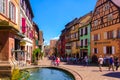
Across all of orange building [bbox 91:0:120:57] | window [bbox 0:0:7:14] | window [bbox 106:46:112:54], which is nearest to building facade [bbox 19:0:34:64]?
window [bbox 0:0:7:14]

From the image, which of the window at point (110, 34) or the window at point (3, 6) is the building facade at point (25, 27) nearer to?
the window at point (3, 6)

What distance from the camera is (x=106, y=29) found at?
3962 cm

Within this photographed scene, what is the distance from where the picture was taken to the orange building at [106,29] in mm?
36125

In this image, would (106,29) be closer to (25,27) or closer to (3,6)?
(25,27)

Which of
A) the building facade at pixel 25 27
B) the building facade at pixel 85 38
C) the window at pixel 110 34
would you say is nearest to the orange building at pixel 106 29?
the window at pixel 110 34

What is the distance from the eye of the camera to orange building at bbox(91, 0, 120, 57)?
36125mm

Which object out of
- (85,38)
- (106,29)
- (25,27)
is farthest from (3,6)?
(85,38)

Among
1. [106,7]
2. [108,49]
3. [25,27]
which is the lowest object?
[108,49]

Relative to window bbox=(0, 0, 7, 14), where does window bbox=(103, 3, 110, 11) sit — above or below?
above

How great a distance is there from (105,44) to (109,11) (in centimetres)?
565

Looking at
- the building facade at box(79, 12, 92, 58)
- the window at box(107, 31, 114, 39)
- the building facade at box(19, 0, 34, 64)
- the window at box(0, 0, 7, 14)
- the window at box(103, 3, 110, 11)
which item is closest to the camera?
the window at box(0, 0, 7, 14)

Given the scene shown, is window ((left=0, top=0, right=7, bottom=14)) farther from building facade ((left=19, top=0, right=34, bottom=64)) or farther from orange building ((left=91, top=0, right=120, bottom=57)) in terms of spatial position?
orange building ((left=91, top=0, right=120, bottom=57))

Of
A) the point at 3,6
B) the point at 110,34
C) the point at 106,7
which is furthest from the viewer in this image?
the point at 106,7

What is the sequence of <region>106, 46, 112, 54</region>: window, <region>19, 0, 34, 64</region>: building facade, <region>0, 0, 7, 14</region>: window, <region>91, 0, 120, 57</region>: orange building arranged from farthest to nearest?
<region>106, 46, 112, 54</region>: window → <region>91, 0, 120, 57</region>: orange building → <region>19, 0, 34, 64</region>: building facade → <region>0, 0, 7, 14</region>: window
